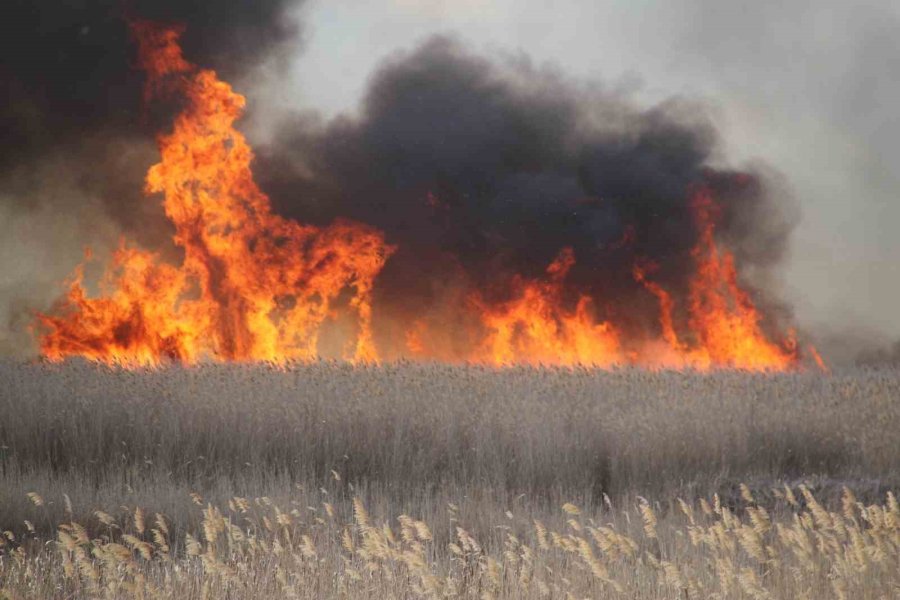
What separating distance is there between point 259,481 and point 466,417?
9.44ft

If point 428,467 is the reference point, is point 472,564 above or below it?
below

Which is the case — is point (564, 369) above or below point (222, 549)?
above

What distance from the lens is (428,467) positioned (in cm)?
1059

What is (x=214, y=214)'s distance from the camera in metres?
20.5

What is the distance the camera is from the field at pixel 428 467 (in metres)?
7.15

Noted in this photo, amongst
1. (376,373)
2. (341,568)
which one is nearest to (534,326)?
(376,373)

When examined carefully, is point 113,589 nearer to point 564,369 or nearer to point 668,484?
point 668,484

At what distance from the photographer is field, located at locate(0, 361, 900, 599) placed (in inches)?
281

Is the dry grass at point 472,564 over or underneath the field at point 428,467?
underneath

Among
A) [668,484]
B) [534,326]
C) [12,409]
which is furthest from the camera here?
[534,326]

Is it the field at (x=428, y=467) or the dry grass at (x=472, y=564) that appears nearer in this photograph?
the dry grass at (x=472, y=564)

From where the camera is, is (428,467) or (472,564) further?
(428,467)

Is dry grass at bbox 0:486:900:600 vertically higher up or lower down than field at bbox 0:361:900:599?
lower down

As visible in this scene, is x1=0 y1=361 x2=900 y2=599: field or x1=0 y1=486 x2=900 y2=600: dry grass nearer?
x1=0 y1=486 x2=900 y2=600: dry grass
